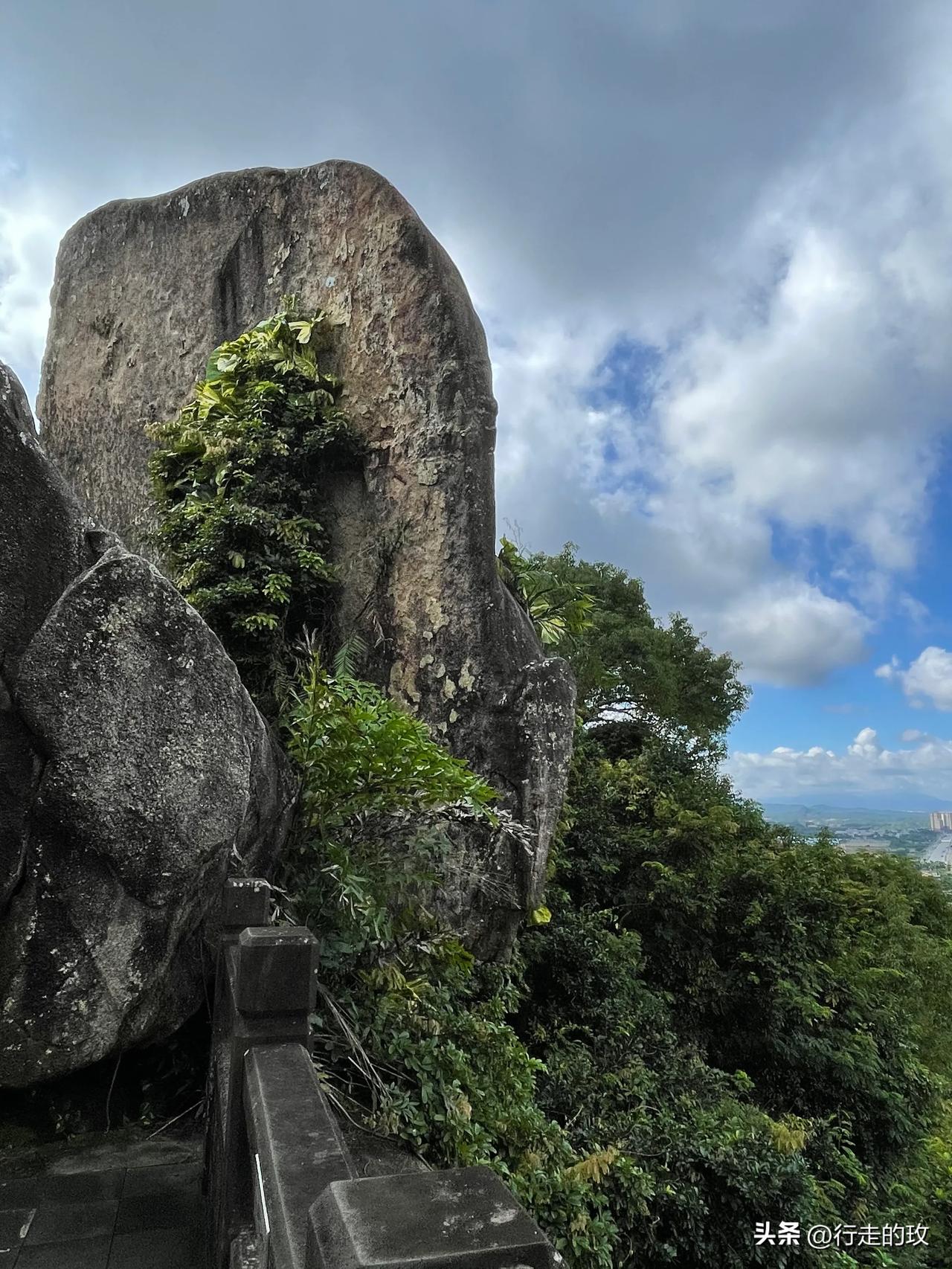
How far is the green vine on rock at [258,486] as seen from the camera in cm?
724

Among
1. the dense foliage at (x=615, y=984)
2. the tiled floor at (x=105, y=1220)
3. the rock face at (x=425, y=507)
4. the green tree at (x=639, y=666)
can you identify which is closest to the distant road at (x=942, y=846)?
the green tree at (x=639, y=666)

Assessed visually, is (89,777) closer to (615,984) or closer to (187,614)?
(187,614)

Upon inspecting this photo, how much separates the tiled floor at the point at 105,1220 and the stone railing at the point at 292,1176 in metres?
0.14

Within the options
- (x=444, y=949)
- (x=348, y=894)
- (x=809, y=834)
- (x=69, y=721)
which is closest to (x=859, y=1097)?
(x=809, y=834)

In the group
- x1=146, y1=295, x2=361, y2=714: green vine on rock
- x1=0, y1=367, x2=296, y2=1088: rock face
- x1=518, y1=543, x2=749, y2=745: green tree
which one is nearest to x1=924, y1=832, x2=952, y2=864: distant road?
x1=518, y1=543, x2=749, y2=745: green tree

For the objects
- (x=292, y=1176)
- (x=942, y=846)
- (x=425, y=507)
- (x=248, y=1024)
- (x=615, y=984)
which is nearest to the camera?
(x=292, y=1176)

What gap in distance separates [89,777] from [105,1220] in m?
1.80

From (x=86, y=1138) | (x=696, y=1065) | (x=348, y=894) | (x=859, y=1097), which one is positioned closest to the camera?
(x=86, y=1138)

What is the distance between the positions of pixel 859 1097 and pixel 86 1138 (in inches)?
401

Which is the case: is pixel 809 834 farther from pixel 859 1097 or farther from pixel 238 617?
pixel 238 617

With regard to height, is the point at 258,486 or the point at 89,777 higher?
the point at 258,486

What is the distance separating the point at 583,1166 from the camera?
5945 mm

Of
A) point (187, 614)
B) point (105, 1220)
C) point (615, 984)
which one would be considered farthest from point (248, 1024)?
point (615, 984)

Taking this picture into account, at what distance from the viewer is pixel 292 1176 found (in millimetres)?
2006
